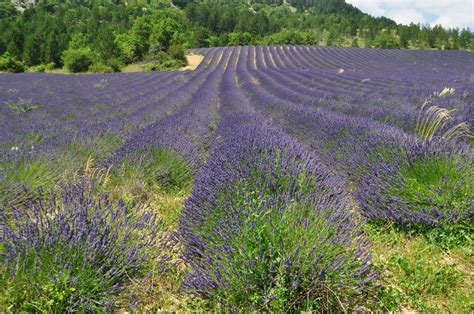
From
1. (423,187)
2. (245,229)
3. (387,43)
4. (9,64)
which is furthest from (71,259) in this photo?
(387,43)

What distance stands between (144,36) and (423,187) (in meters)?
37.3

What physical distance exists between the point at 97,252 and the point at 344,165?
2.71m

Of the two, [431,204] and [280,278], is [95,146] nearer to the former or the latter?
[280,278]

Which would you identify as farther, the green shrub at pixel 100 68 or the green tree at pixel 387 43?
the green tree at pixel 387 43

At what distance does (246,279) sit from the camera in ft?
4.95

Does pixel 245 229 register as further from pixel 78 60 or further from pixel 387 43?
pixel 387 43

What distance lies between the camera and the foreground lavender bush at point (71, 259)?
147 cm

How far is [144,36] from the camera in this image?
35000mm

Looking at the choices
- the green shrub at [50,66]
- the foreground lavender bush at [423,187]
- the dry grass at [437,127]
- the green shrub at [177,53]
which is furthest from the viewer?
the green shrub at [50,66]

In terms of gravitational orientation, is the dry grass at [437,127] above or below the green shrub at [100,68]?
above

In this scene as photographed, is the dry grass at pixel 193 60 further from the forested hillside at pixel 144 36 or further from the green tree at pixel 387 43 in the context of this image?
the green tree at pixel 387 43

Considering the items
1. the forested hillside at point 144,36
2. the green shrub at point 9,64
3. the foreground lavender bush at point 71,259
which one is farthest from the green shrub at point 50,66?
the foreground lavender bush at point 71,259

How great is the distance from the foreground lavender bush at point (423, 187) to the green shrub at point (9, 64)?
35.6 metres

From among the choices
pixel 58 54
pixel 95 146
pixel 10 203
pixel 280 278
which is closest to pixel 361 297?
pixel 280 278
